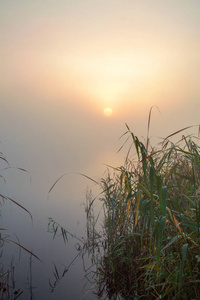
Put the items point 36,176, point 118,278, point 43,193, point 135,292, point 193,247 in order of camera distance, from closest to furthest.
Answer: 1. point 193,247
2. point 135,292
3. point 118,278
4. point 43,193
5. point 36,176

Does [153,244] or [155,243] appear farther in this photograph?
[153,244]

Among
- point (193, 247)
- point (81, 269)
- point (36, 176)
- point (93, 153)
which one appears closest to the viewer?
point (193, 247)

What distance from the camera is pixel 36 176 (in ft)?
42.6

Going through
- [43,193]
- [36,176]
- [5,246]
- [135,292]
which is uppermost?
[36,176]

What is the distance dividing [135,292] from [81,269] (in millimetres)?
1126

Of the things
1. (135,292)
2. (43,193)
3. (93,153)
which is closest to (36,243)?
(135,292)

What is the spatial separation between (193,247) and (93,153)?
72.2ft

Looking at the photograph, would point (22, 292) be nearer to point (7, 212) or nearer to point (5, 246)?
point (5, 246)

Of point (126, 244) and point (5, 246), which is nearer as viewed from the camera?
point (126, 244)

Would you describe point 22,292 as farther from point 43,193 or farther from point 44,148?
point 44,148

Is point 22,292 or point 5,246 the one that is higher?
Answer: point 5,246

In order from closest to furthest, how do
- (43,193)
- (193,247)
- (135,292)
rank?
1. (193,247)
2. (135,292)
3. (43,193)

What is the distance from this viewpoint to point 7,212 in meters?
6.87

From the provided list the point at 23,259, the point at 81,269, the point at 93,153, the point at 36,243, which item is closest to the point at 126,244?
the point at 81,269
